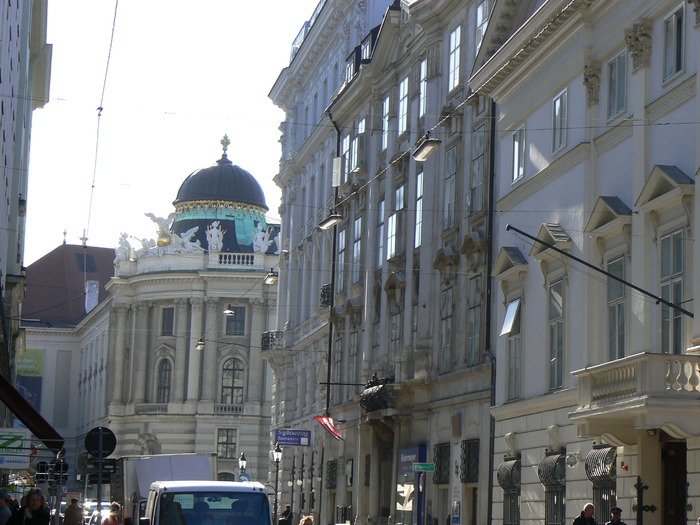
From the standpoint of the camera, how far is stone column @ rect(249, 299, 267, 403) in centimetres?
9106

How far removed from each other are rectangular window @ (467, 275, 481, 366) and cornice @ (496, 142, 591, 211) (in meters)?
3.99

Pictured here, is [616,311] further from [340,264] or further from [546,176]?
[340,264]

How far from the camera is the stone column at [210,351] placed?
9081cm

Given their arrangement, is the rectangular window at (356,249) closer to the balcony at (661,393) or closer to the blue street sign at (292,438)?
the blue street sign at (292,438)

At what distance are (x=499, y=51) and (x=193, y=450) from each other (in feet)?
212

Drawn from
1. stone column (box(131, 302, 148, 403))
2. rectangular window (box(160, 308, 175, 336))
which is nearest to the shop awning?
rectangular window (box(160, 308, 175, 336))

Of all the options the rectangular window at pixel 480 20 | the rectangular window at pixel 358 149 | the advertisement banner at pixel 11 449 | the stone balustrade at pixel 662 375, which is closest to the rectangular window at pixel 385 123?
the rectangular window at pixel 358 149

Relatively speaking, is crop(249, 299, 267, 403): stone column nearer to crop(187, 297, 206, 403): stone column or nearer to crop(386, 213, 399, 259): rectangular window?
crop(187, 297, 206, 403): stone column

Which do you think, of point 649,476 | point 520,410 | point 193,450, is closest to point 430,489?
point 520,410

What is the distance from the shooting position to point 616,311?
2423 centimetres

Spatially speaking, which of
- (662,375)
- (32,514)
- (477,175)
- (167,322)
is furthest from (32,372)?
(662,375)

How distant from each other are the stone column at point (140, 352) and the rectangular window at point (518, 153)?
65.7 meters

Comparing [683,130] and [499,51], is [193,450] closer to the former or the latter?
[499,51]

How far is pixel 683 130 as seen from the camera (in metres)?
21.7
